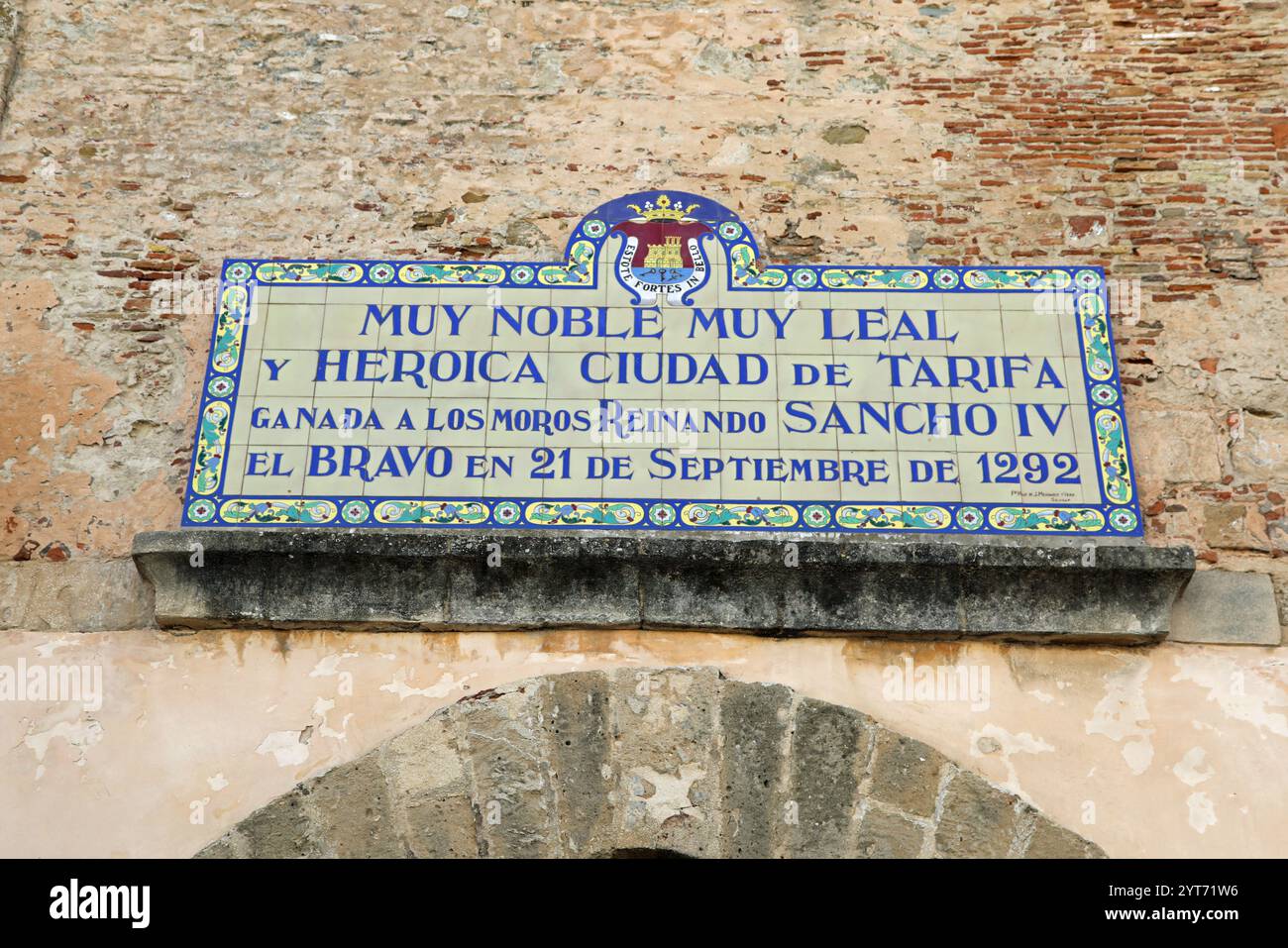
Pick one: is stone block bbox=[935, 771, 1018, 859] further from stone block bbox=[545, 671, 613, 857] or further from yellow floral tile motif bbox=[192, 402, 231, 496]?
yellow floral tile motif bbox=[192, 402, 231, 496]

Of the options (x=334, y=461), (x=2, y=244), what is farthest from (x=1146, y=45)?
(x=2, y=244)

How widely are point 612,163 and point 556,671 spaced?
195cm

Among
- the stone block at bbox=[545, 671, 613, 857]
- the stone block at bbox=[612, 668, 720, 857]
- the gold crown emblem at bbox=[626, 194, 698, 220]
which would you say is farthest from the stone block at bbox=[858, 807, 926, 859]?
the gold crown emblem at bbox=[626, 194, 698, 220]

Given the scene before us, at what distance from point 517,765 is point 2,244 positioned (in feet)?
8.63

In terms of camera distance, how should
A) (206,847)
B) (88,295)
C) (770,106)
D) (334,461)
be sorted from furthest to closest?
(770,106) < (88,295) < (334,461) < (206,847)

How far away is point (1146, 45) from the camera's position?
5.80m

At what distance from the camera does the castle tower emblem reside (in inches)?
208

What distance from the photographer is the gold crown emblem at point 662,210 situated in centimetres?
547

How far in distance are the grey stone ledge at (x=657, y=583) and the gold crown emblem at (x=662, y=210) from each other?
4.27ft

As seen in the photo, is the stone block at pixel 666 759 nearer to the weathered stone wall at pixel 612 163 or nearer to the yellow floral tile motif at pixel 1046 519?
the yellow floral tile motif at pixel 1046 519

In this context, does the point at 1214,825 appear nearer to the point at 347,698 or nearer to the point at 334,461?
the point at 347,698

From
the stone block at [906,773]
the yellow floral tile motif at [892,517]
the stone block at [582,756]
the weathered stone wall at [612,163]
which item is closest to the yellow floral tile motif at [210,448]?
the weathered stone wall at [612,163]

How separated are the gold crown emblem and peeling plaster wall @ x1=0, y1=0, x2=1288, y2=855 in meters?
0.12

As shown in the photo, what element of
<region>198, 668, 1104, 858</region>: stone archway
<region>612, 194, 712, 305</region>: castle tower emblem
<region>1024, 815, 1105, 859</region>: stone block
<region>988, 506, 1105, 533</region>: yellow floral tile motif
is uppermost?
<region>612, 194, 712, 305</region>: castle tower emblem
